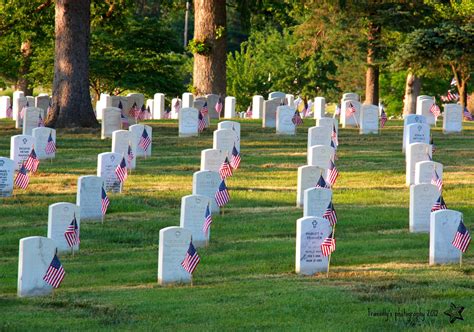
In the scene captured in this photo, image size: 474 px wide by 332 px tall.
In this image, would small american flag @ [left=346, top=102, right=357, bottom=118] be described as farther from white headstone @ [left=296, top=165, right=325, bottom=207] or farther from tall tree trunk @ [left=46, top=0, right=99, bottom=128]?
white headstone @ [left=296, top=165, right=325, bottom=207]

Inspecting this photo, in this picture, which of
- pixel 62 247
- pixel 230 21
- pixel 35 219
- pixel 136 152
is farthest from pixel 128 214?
pixel 230 21

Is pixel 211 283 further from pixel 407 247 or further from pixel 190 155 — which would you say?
pixel 190 155

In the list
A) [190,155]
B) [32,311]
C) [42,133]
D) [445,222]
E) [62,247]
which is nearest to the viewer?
[32,311]

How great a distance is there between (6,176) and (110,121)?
826 centimetres

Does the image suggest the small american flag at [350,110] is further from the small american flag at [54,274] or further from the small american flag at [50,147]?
the small american flag at [54,274]

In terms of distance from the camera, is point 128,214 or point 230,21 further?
point 230,21

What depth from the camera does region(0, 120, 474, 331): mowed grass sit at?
12.4m

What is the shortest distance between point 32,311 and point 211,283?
2438 millimetres

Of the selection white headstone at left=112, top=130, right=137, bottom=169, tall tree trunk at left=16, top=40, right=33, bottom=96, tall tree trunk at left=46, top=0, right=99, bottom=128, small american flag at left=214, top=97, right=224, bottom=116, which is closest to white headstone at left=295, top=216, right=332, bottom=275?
white headstone at left=112, top=130, right=137, bottom=169

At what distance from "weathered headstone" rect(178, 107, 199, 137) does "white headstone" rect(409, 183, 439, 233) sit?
43.6 feet

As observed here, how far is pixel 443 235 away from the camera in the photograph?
1556 centimetres

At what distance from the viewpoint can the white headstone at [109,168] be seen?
21.7 meters

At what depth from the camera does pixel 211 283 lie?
48.0ft

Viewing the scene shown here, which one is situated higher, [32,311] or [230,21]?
[230,21]
